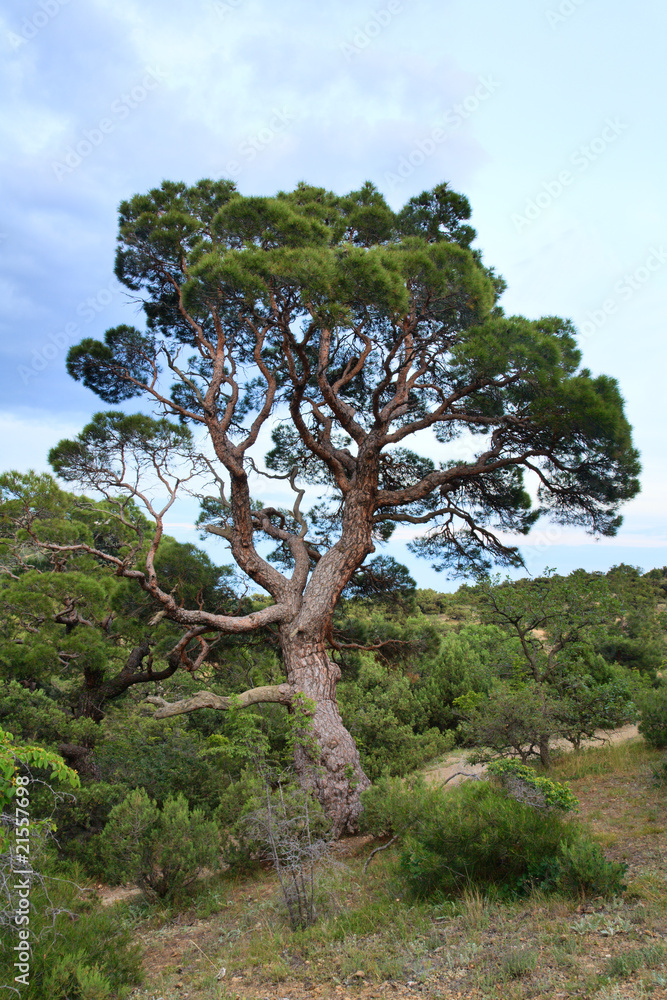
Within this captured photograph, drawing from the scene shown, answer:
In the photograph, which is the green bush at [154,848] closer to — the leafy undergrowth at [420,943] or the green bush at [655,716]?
the leafy undergrowth at [420,943]

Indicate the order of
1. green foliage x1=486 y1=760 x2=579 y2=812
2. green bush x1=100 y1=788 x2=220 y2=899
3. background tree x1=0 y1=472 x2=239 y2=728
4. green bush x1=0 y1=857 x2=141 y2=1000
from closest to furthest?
green bush x1=0 y1=857 x2=141 y2=1000, green foliage x1=486 y1=760 x2=579 y2=812, green bush x1=100 y1=788 x2=220 y2=899, background tree x1=0 y1=472 x2=239 y2=728

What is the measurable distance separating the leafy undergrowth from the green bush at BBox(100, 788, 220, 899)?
289 mm

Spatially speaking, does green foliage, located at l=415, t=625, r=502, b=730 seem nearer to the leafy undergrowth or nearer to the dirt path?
the dirt path

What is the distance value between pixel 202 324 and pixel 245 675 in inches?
256

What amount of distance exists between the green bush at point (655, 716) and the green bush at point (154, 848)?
627 centimetres

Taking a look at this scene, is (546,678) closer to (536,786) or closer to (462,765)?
(462,765)

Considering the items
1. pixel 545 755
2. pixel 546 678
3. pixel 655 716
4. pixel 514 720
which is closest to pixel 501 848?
pixel 514 720

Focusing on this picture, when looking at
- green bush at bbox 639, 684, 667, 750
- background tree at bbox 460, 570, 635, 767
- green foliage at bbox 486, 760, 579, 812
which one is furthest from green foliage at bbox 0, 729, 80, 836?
green bush at bbox 639, 684, 667, 750

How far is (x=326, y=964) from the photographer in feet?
12.4

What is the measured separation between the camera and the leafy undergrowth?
308 centimetres

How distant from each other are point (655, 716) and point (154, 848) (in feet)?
22.7

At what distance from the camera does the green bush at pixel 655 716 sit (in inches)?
316

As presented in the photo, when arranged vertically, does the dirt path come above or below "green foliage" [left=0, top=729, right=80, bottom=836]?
below

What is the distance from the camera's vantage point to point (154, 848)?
5750 mm
